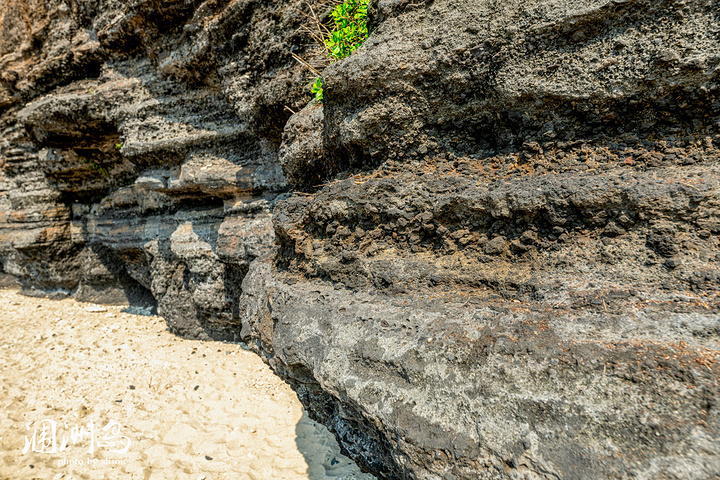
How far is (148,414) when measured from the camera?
11.6 ft

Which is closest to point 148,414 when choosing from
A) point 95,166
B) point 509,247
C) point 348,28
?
point 509,247

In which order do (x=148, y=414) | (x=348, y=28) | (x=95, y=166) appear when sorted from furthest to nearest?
(x=95, y=166) < (x=148, y=414) < (x=348, y=28)

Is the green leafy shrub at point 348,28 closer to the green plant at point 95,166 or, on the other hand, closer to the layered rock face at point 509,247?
the layered rock face at point 509,247

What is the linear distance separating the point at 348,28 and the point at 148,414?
4.06m

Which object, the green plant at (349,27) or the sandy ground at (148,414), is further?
the sandy ground at (148,414)
